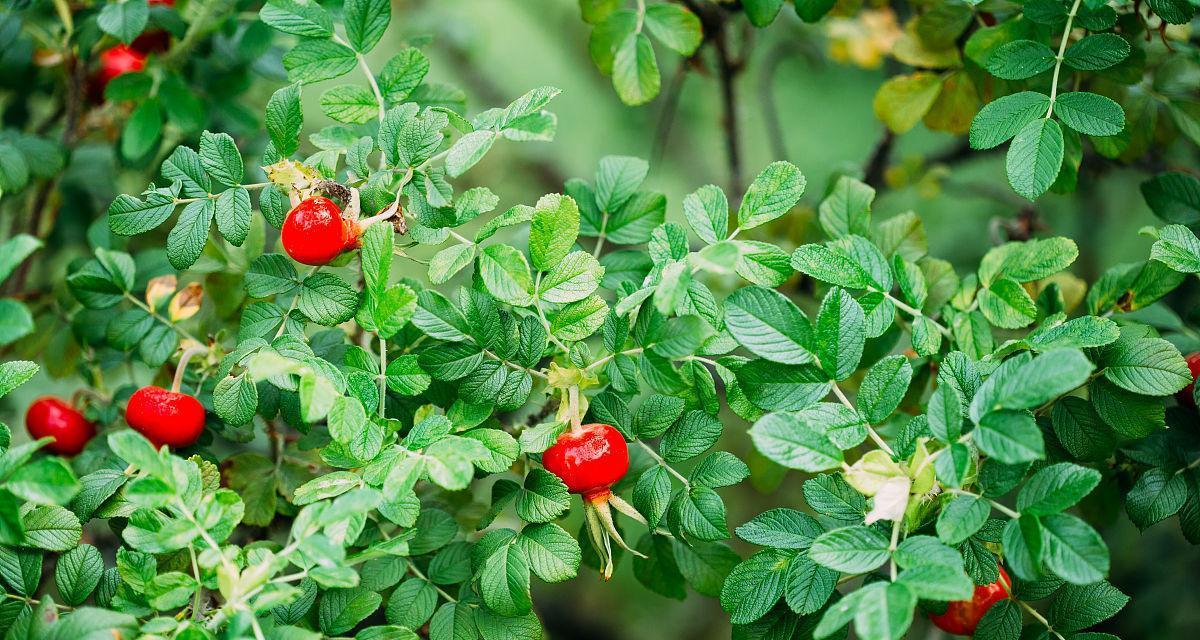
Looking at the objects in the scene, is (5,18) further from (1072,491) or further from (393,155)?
(1072,491)

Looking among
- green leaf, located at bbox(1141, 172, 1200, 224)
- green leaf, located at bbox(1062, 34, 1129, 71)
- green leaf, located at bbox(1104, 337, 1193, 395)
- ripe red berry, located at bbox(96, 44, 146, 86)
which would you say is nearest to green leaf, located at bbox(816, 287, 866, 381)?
green leaf, located at bbox(1104, 337, 1193, 395)

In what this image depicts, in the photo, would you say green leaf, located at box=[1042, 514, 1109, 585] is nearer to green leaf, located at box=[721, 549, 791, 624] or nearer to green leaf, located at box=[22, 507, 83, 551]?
green leaf, located at box=[721, 549, 791, 624]

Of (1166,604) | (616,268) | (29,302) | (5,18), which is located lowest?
(1166,604)

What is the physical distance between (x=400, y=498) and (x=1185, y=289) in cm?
121

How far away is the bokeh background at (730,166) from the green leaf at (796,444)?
400 millimetres

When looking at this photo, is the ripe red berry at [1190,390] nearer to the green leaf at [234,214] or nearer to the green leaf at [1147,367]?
the green leaf at [1147,367]

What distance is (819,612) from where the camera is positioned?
0.66 meters

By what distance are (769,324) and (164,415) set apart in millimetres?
508

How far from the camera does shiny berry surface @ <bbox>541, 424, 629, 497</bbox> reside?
67 cm

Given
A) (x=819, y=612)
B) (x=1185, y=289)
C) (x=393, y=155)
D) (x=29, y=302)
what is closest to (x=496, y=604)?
(x=819, y=612)

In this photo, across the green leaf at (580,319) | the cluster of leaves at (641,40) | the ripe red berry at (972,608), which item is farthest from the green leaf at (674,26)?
the ripe red berry at (972,608)

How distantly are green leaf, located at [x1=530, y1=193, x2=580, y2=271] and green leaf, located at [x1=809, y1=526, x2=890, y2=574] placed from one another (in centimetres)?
27

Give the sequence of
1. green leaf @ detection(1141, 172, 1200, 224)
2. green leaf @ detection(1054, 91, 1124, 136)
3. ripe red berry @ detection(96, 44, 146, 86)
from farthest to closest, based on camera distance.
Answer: ripe red berry @ detection(96, 44, 146, 86)
green leaf @ detection(1141, 172, 1200, 224)
green leaf @ detection(1054, 91, 1124, 136)

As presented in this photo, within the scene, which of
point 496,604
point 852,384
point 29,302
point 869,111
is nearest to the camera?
point 496,604
